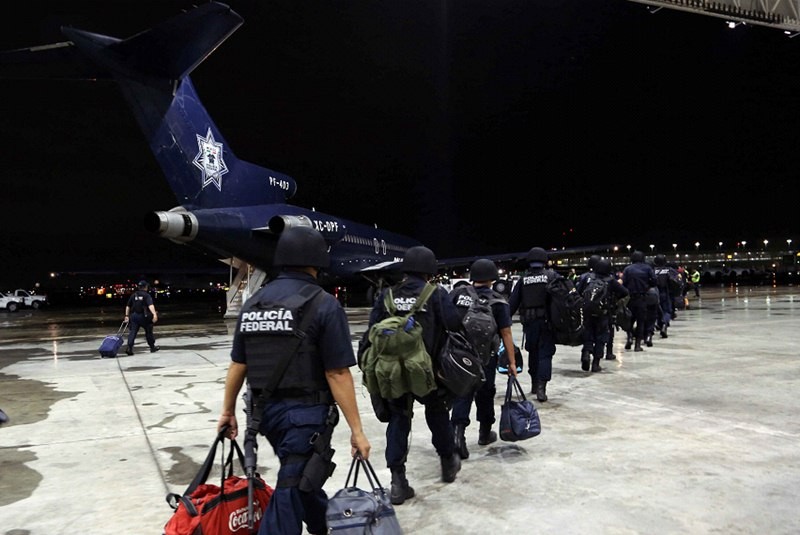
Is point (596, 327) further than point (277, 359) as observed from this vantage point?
Yes

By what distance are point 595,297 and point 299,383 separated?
6.79 meters

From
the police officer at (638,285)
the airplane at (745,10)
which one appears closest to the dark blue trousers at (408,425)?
the police officer at (638,285)

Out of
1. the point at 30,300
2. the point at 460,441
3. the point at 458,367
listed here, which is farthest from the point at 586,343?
the point at 30,300

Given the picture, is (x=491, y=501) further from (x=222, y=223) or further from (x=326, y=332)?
(x=222, y=223)

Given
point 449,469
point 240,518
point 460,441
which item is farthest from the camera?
point 460,441

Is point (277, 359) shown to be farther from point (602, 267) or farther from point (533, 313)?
point (602, 267)

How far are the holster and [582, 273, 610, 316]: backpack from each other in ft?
21.8

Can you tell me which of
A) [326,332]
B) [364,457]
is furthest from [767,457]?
[326,332]

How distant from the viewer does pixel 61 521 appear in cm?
364

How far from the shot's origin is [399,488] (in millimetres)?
3883

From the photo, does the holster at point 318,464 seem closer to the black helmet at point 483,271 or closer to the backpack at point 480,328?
the backpack at point 480,328

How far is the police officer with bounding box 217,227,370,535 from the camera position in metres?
2.71

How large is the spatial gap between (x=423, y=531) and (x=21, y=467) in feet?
11.9

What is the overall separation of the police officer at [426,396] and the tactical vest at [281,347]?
128cm
